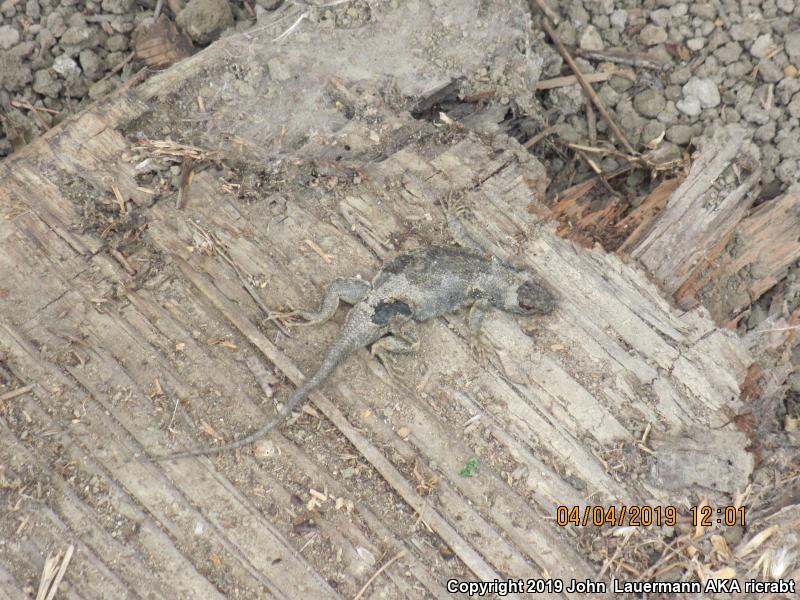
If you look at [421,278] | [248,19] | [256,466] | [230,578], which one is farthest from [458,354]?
[248,19]

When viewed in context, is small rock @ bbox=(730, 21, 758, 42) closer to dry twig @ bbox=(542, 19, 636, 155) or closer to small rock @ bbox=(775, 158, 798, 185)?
small rock @ bbox=(775, 158, 798, 185)

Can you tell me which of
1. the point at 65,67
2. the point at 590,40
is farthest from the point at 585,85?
the point at 65,67

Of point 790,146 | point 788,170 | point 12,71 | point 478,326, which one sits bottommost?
point 788,170

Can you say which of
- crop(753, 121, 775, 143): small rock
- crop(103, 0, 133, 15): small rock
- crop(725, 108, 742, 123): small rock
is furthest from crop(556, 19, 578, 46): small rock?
crop(103, 0, 133, 15): small rock

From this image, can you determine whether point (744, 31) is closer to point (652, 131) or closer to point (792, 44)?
point (792, 44)

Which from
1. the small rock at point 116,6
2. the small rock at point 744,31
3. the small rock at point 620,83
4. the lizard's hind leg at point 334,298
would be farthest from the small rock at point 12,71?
the small rock at point 744,31
